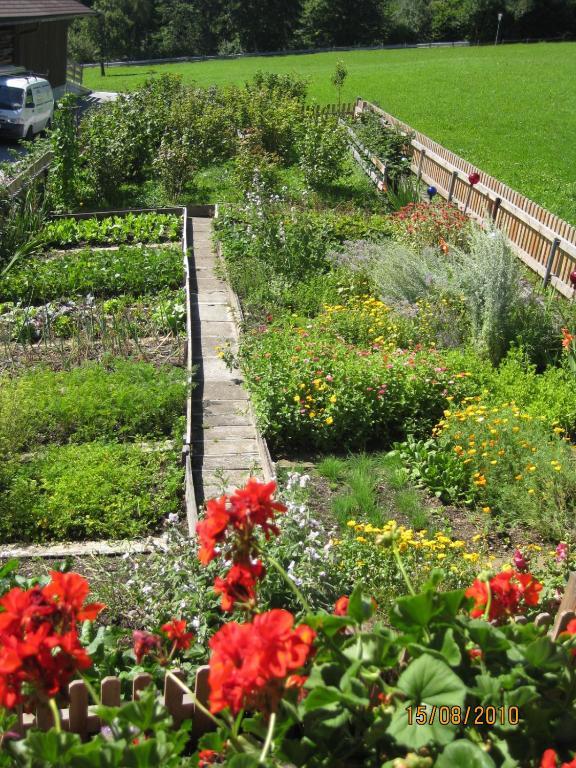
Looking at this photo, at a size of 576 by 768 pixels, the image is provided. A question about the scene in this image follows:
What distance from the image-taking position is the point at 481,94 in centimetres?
3241

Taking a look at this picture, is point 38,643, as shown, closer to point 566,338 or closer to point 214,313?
point 566,338

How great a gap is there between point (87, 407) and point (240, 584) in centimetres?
483

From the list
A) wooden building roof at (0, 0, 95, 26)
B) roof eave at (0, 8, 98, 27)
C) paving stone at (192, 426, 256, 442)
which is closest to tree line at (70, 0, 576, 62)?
wooden building roof at (0, 0, 95, 26)

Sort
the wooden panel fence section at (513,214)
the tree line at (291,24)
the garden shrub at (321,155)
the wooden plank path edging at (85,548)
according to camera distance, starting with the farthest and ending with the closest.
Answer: the tree line at (291,24) → the garden shrub at (321,155) → the wooden panel fence section at (513,214) → the wooden plank path edging at (85,548)

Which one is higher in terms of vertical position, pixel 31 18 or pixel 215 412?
pixel 31 18

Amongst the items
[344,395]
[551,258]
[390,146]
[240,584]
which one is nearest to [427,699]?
[240,584]

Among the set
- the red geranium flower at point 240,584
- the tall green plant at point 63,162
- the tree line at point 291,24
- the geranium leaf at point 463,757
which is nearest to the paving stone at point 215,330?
the tall green plant at point 63,162

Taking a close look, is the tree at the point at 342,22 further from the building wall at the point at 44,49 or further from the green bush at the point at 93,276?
the green bush at the point at 93,276

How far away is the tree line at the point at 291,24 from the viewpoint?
193 ft

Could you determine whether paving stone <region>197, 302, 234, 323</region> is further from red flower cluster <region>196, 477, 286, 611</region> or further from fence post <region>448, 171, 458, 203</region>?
red flower cluster <region>196, 477, 286, 611</region>

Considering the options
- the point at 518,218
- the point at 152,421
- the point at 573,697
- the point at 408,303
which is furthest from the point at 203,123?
the point at 573,697

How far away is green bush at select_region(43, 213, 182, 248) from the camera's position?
1184cm

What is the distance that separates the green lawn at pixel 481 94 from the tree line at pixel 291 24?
605 cm

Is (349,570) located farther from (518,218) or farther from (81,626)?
(518,218)
